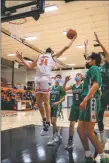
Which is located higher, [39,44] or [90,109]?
[39,44]

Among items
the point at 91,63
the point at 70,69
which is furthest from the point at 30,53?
the point at 91,63

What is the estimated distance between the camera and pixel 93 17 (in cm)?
1136

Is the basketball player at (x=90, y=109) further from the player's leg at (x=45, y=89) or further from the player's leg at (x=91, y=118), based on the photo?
the player's leg at (x=45, y=89)

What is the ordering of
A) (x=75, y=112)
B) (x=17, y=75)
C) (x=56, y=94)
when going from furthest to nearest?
(x=17, y=75)
(x=56, y=94)
(x=75, y=112)

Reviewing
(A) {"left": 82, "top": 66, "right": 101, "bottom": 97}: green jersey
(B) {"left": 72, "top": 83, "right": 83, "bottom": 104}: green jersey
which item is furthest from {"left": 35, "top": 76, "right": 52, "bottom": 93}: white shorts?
(A) {"left": 82, "top": 66, "right": 101, "bottom": 97}: green jersey

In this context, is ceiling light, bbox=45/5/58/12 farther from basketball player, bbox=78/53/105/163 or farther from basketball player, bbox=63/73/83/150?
basketball player, bbox=78/53/105/163

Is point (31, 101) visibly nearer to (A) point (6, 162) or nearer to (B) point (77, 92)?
(B) point (77, 92)

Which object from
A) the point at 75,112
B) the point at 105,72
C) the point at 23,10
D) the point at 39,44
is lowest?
the point at 75,112

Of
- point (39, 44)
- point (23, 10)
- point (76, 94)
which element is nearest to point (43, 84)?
point (76, 94)

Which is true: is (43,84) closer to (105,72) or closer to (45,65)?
(45,65)

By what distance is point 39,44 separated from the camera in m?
16.8

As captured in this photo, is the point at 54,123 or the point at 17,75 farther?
the point at 17,75

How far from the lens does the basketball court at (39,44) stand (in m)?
4.77

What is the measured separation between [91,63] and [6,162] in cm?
217
